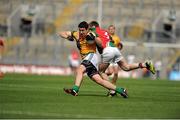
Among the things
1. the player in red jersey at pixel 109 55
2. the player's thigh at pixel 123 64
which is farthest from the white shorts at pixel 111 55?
the player's thigh at pixel 123 64

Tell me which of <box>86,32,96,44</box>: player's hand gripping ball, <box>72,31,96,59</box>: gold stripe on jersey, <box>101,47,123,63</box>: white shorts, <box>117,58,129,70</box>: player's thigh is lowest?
<box>117,58,129,70</box>: player's thigh

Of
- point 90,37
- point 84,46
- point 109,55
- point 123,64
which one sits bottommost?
point 123,64

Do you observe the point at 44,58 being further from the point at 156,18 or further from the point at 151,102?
the point at 151,102

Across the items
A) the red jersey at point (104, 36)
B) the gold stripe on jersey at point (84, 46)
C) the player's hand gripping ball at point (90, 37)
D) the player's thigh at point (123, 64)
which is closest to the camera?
the player's hand gripping ball at point (90, 37)

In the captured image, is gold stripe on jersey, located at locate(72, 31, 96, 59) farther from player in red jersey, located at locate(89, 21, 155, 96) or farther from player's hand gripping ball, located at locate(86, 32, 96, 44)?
player in red jersey, located at locate(89, 21, 155, 96)

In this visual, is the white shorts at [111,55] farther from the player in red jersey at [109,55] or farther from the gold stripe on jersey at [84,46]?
the gold stripe on jersey at [84,46]

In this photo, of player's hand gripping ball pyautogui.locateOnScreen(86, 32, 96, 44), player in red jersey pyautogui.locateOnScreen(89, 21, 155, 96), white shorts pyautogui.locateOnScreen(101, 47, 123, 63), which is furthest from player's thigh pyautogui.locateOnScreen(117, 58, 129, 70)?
player's hand gripping ball pyautogui.locateOnScreen(86, 32, 96, 44)

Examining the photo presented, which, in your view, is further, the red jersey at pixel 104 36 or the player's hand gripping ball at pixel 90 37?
the red jersey at pixel 104 36

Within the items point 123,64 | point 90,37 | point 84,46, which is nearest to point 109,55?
point 123,64

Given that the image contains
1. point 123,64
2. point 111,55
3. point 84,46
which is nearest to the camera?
point 84,46

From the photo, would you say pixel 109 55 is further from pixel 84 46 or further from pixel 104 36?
pixel 84 46

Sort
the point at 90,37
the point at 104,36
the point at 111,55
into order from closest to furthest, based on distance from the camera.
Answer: the point at 90,37 → the point at 104,36 → the point at 111,55

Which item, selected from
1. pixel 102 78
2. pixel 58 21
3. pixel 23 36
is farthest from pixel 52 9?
pixel 102 78

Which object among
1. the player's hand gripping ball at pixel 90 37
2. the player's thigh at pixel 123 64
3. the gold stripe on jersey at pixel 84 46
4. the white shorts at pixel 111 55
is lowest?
the player's thigh at pixel 123 64
